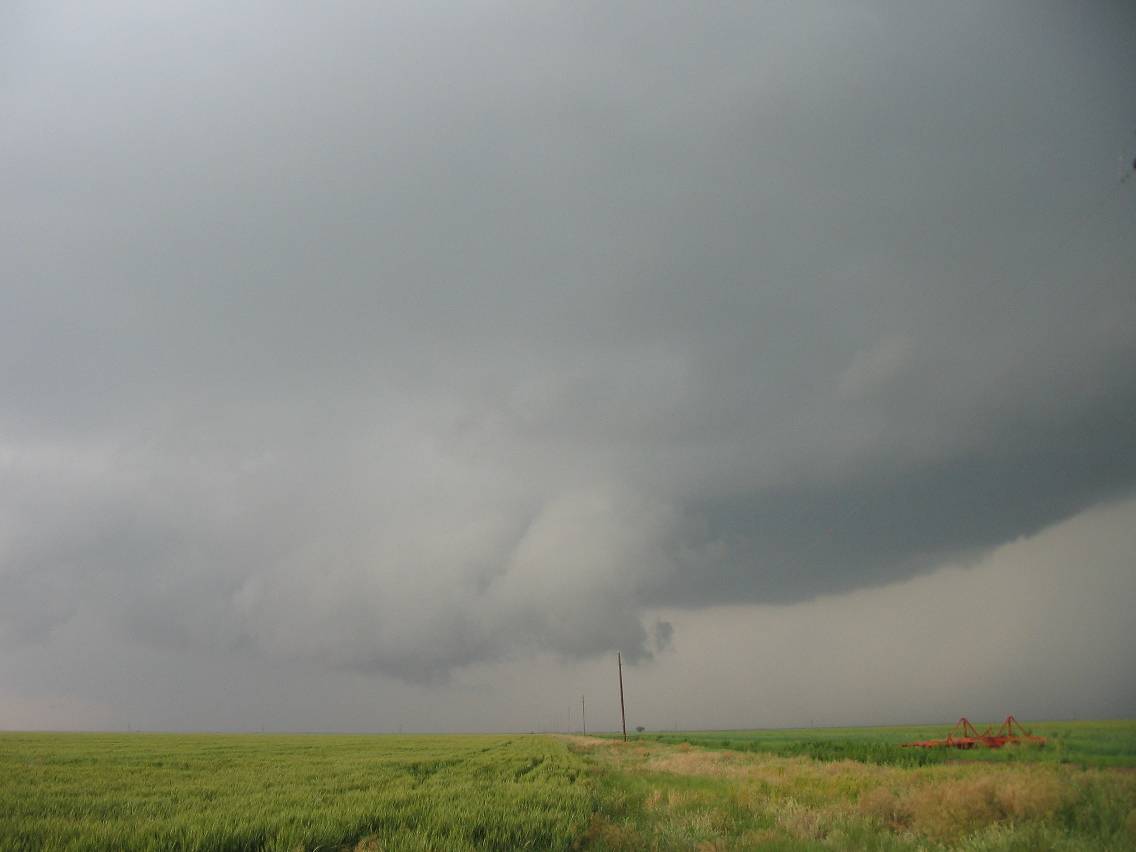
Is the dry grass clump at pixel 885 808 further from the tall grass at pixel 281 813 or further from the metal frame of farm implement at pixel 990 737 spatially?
the tall grass at pixel 281 813

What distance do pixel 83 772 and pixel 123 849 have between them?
68.9 ft

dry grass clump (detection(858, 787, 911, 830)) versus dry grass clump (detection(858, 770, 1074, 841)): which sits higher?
dry grass clump (detection(858, 770, 1074, 841))

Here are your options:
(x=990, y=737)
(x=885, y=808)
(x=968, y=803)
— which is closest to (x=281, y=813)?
(x=885, y=808)

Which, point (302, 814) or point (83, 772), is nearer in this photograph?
point (302, 814)

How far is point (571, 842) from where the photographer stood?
9.87 meters

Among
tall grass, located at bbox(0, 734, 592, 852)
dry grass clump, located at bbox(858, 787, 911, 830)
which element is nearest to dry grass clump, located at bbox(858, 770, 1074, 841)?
dry grass clump, located at bbox(858, 787, 911, 830)

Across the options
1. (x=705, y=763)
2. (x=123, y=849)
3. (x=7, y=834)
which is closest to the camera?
(x=123, y=849)

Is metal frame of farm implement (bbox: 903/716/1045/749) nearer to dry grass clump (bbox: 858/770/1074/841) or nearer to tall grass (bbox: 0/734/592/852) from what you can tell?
dry grass clump (bbox: 858/770/1074/841)

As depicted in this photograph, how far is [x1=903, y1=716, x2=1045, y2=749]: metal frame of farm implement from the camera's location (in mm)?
11288

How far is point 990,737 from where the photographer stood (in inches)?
524

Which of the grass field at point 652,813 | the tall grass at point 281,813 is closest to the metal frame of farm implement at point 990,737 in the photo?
the grass field at point 652,813

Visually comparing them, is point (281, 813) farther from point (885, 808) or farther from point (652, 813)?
point (885, 808)

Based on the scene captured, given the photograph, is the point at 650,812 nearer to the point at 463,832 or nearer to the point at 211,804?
the point at 463,832

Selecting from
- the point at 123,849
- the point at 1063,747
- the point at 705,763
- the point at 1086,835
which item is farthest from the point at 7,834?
the point at 705,763
